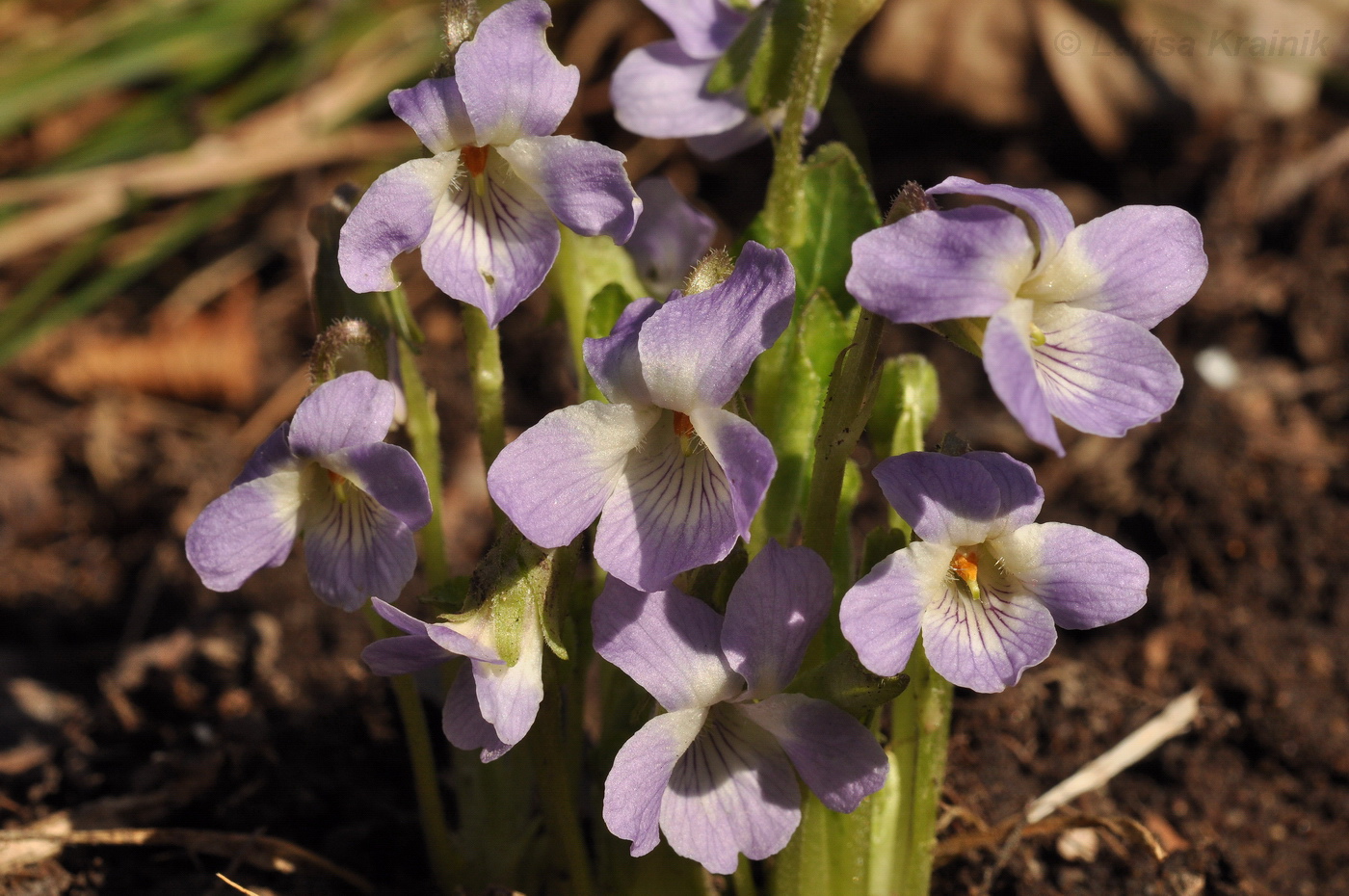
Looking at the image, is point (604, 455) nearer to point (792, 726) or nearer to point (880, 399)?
point (792, 726)

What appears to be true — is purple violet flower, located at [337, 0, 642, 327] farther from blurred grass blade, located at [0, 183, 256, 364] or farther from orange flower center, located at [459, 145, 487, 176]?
blurred grass blade, located at [0, 183, 256, 364]

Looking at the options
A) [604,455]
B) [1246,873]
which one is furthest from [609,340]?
[1246,873]

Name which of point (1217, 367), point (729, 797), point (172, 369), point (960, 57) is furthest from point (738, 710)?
point (960, 57)

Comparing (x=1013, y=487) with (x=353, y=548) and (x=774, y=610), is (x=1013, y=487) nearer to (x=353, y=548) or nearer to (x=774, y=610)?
(x=774, y=610)

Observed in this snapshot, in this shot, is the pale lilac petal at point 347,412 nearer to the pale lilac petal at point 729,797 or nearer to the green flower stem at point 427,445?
the green flower stem at point 427,445

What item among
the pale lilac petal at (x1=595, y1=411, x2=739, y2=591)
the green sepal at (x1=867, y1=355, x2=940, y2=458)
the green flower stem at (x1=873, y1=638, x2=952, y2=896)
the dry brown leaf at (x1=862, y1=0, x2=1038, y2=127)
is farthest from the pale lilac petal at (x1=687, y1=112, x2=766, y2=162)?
the dry brown leaf at (x1=862, y1=0, x2=1038, y2=127)
